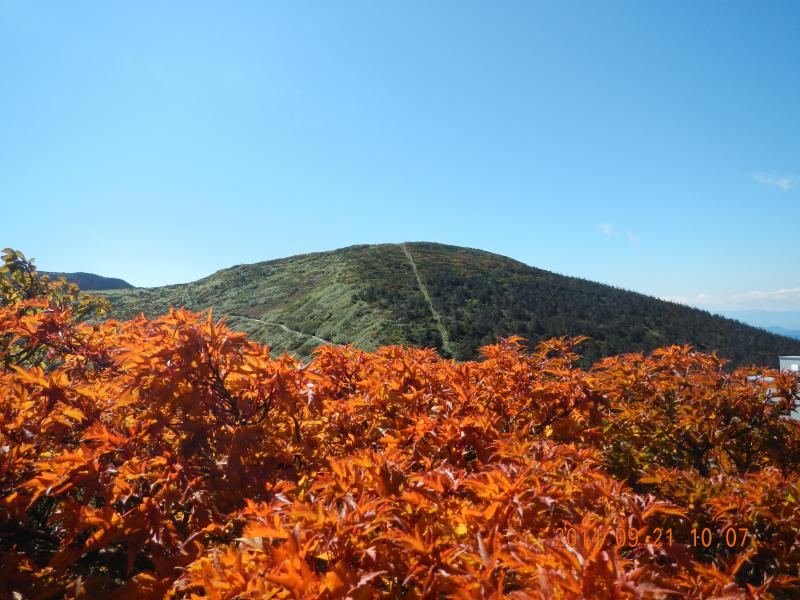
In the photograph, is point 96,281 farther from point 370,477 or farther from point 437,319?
point 370,477

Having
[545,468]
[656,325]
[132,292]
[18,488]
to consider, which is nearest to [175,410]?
[18,488]

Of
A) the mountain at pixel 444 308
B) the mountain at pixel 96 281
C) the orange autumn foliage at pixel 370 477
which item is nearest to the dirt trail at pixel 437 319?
the mountain at pixel 444 308

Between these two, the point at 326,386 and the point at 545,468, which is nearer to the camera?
the point at 545,468

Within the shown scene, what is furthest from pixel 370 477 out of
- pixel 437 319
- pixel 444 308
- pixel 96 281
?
pixel 96 281

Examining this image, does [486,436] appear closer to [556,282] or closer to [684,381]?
[684,381]

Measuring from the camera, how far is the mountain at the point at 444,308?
3173 centimetres

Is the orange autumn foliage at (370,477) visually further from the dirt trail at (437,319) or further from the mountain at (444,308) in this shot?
the dirt trail at (437,319)

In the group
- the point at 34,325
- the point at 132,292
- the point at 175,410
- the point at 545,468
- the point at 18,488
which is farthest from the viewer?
the point at 132,292

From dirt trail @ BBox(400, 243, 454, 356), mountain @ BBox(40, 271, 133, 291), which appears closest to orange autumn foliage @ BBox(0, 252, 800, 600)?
dirt trail @ BBox(400, 243, 454, 356)

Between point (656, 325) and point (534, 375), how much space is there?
138ft

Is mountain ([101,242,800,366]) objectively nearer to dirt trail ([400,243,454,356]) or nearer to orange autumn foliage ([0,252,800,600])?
dirt trail ([400,243,454,356])

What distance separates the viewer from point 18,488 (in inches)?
92.8

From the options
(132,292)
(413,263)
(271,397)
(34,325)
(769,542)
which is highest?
(413,263)

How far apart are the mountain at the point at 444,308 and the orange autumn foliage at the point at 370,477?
23.0 m
